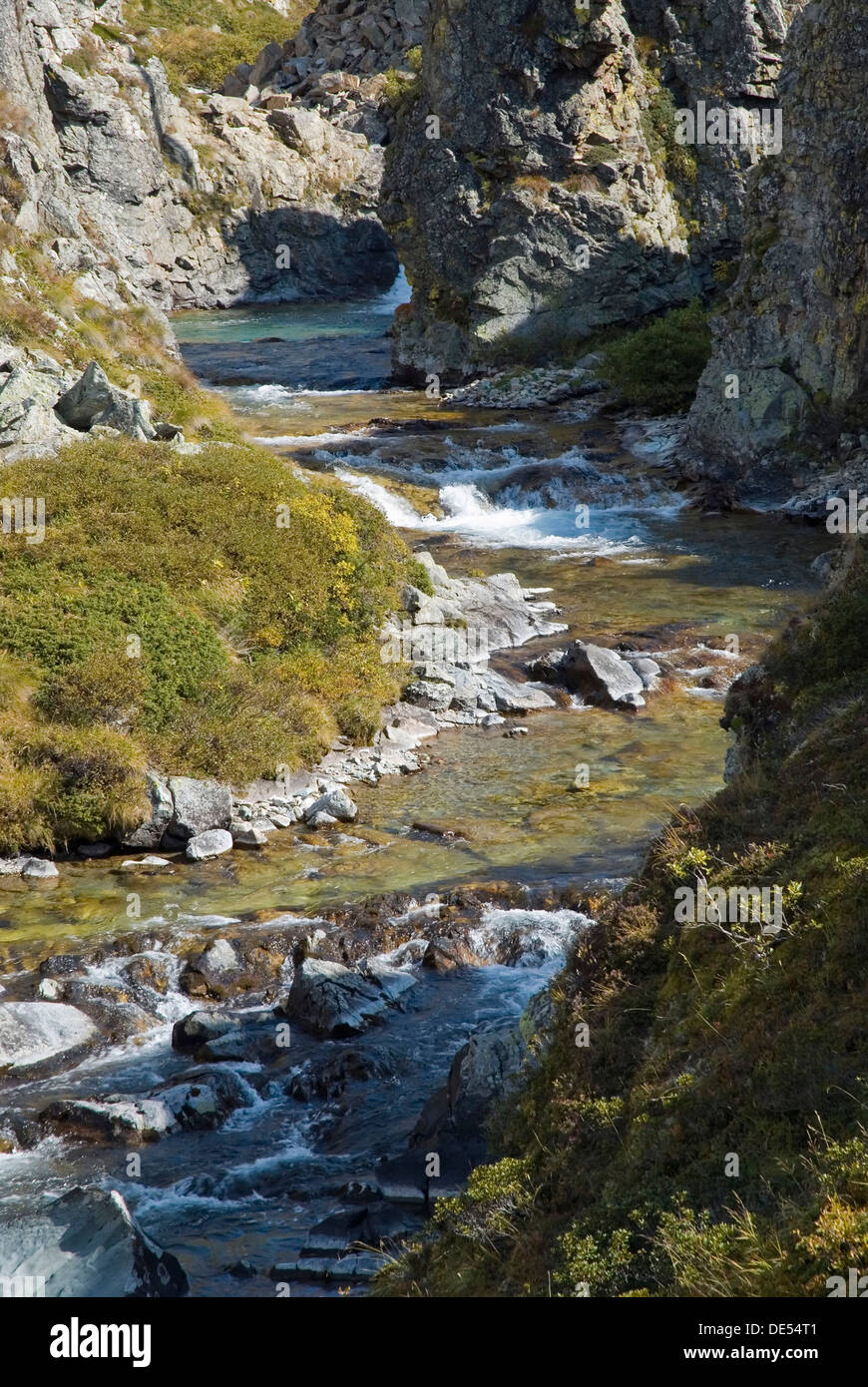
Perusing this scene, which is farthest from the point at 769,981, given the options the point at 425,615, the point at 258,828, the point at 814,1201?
the point at 425,615

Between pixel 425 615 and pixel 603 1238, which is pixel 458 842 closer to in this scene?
pixel 425 615

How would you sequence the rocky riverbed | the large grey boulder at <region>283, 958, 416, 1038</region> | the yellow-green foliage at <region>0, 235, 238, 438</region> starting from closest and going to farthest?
the rocky riverbed
the large grey boulder at <region>283, 958, 416, 1038</region>
the yellow-green foliage at <region>0, 235, 238, 438</region>

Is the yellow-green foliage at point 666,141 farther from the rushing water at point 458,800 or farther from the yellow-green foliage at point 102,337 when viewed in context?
the yellow-green foliage at point 102,337

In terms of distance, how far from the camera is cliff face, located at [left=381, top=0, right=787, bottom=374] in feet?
189

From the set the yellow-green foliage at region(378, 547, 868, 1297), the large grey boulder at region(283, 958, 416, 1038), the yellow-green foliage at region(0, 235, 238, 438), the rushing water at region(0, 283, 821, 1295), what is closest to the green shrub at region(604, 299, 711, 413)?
the rushing water at region(0, 283, 821, 1295)

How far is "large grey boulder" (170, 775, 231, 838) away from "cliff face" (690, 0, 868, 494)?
26.8 metres

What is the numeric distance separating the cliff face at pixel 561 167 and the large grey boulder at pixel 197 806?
1720 inches

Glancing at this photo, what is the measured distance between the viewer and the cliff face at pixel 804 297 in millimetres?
36875

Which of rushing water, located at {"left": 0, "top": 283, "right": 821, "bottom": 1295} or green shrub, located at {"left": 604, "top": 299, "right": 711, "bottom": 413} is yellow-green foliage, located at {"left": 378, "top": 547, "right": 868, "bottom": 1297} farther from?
green shrub, located at {"left": 604, "top": 299, "right": 711, "bottom": 413}

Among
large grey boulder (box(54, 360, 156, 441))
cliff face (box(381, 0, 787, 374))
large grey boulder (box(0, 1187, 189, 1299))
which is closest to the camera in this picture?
large grey boulder (box(0, 1187, 189, 1299))

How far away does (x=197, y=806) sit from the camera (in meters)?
19.2

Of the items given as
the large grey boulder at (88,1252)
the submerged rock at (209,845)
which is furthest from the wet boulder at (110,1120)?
the submerged rock at (209,845)

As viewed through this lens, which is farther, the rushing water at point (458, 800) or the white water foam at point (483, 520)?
the white water foam at point (483, 520)
